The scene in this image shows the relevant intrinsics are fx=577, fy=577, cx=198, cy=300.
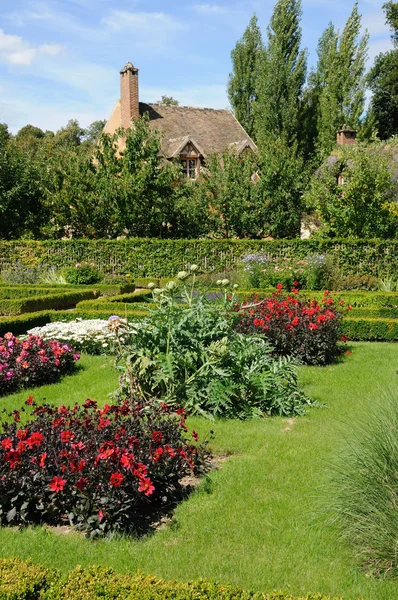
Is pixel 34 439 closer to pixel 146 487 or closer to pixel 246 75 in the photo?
pixel 146 487

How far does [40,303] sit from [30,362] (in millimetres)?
6300

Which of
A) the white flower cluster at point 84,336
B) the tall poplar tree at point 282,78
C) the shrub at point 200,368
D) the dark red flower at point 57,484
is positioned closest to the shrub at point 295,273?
the white flower cluster at point 84,336

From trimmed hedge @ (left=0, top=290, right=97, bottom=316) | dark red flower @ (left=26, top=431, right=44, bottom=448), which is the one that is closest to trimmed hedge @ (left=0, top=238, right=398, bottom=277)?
trimmed hedge @ (left=0, top=290, right=97, bottom=316)

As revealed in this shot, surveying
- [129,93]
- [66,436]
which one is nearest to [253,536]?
[66,436]

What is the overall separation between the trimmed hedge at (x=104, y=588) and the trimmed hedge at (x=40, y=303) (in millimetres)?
10628

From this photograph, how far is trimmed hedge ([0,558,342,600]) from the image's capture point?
254 cm

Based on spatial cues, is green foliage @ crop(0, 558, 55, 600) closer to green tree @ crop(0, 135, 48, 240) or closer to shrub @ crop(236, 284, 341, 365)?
shrub @ crop(236, 284, 341, 365)

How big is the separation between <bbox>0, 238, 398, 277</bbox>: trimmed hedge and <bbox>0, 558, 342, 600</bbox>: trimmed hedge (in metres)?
17.4

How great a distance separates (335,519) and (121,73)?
29656 millimetres

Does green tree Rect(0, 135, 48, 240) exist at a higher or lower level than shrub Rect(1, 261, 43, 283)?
higher

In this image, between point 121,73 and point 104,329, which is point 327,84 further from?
point 104,329

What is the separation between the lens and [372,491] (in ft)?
10.7

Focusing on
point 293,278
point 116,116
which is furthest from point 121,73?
point 293,278

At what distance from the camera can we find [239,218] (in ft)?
75.2
